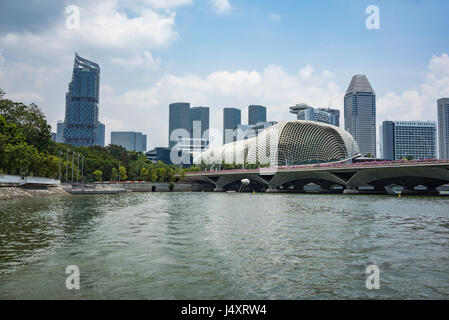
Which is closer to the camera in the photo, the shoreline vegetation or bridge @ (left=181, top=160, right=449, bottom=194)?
the shoreline vegetation

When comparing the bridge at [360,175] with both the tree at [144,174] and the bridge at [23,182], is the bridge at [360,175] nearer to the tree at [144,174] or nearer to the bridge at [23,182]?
the tree at [144,174]

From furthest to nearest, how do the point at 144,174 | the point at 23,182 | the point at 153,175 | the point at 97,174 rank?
the point at 153,175
the point at 144,174
the point at 97,174
the point at 23,182

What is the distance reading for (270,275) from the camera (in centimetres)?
1055

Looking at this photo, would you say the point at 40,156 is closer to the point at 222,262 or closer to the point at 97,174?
the point at 97,174

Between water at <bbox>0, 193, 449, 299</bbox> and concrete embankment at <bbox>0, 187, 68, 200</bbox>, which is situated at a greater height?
concrete embankment at <bbox>0, 187, 68, 200</bbox>

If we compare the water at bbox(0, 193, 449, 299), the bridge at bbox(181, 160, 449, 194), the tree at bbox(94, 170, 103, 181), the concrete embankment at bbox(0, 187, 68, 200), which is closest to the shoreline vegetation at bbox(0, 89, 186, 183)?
Answer: the tree at bbox(94, 170, 103, 181)

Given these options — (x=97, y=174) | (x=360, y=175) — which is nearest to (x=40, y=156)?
(x=97, y=174)

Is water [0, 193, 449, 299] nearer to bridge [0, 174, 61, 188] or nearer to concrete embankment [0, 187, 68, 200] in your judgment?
concrete embankment [0, 187, 68, 200]

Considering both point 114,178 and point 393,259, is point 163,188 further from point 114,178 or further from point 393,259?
point 393,259

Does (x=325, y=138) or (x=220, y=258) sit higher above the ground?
(x=325, y=138)

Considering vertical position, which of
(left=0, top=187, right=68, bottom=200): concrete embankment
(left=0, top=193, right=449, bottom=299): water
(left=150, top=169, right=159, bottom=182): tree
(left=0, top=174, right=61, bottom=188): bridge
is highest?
(left=150, top=169, right=159, bottom=182): tree

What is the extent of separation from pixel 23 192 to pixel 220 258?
57.0 meters

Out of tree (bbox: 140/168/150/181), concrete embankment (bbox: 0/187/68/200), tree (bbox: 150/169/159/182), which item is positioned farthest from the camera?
tree (bbox: 150/169/159/182)
